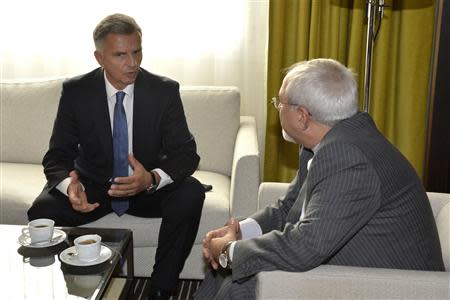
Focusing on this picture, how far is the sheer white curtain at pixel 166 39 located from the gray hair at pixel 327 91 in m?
1.95

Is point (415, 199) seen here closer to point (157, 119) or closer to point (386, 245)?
point (386, 245)

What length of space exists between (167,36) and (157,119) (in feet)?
3.76

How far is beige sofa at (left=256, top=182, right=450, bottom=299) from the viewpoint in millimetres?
1534

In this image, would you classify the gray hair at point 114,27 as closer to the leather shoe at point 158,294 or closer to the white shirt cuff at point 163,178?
the white shirt cuff at point 163,178

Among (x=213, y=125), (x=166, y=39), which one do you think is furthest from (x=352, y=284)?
(x=166, y=39)

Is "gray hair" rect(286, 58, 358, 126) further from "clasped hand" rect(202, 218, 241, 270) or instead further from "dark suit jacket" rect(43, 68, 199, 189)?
"dark suit jacket" rect(43, 68, 199, 189)

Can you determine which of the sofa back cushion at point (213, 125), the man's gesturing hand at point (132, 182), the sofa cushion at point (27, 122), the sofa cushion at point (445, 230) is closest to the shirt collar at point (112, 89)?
the man's gesturing hand at point (132, 182)

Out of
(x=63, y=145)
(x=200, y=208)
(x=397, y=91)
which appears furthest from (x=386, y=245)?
(x=397, y=91)

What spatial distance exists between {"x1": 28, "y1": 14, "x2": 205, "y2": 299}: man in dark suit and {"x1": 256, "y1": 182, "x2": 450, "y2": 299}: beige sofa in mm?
1042

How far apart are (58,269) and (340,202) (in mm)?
1031

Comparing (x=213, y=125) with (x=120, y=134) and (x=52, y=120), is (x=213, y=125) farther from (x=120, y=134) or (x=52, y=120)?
(x=52, y=120)

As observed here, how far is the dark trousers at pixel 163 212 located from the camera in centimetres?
257

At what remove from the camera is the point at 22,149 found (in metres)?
3.32

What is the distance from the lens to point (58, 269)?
204cm
